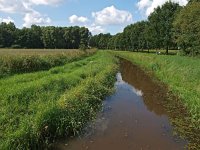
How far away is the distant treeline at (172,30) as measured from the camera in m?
41.2

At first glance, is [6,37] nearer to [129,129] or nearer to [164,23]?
[164,23]

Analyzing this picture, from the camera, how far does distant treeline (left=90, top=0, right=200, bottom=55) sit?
135ft

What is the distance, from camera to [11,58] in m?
23.4

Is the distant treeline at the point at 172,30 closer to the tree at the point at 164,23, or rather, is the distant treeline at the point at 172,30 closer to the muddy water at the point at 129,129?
the tree at the point at 164,23

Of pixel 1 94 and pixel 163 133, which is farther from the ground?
pixel 1 94

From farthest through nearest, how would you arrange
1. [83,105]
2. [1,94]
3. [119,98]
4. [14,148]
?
[119,98] < [83,105] < [1,94] < [14,148]

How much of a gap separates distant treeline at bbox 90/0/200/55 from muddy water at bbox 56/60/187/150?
25.0 meters

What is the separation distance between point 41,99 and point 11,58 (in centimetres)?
1078

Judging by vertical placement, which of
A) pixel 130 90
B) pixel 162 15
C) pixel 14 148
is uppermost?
pixel 162 15

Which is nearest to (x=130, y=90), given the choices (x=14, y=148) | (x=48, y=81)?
(x=48, y=81)

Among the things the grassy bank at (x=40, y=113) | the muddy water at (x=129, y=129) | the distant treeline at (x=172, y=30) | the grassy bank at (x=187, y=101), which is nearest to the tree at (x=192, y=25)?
the distant treeline at (x=172, y=30)

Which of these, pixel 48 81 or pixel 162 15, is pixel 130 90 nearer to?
pixel 48 81

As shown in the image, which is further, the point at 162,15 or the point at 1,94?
the point at 162,15

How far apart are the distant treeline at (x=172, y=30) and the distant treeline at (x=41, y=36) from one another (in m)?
19.6
